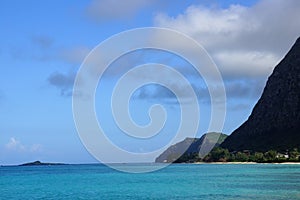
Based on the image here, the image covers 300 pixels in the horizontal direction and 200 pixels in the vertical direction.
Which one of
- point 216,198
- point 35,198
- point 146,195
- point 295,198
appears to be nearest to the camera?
point 295,198

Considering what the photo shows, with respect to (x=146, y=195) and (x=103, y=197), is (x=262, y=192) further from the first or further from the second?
(x=103, y=197)

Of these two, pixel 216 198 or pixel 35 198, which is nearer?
pixel 216 198

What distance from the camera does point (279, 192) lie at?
222 ft

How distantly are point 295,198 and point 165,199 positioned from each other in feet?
53.5

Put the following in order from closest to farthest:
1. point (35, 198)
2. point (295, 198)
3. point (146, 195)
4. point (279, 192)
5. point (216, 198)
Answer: point (295, 198), point (216, 198), point (279, 192), point (146, 195), point (35, 198)

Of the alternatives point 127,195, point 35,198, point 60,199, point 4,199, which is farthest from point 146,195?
point 4,199

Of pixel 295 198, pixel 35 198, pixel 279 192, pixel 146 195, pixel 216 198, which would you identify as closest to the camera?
pixel 295 198

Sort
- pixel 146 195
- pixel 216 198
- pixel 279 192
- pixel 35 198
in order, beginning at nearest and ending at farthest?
1. pixel 216 198
2. pixel 279 192
3. pixel 146 195
4. pixel 35 198

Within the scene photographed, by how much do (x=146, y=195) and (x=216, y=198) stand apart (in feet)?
40.9

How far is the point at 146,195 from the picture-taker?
72.4 metres

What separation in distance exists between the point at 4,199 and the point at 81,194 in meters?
11.7

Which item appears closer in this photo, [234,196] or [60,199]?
[234,196]

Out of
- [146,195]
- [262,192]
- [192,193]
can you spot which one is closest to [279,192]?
[262,192]

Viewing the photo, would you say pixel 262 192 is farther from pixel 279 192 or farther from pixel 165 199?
pixel 165 199
